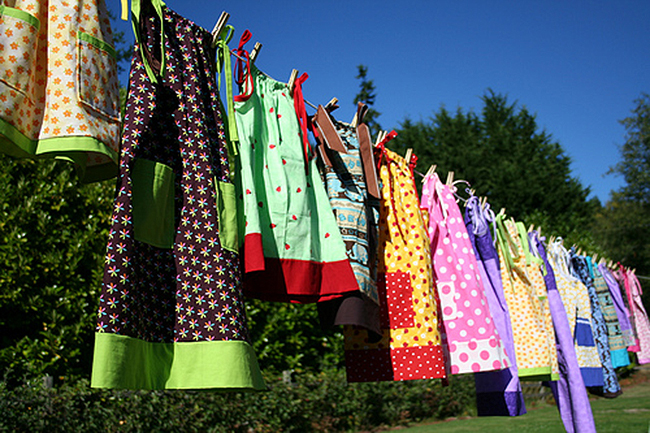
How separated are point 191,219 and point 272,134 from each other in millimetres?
646

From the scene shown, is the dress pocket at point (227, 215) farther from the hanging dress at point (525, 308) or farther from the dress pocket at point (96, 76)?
the hanging dress at point (525, 308)

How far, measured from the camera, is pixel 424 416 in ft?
28.8

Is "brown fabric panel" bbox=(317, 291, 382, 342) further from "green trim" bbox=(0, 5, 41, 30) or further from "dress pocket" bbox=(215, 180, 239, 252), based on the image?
"green trim" bbox=(0, 5, 41, 30)

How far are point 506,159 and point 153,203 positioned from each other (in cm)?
1701

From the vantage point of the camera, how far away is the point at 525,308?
341 centimetres

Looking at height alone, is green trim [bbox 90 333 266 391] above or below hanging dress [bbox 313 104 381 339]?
below

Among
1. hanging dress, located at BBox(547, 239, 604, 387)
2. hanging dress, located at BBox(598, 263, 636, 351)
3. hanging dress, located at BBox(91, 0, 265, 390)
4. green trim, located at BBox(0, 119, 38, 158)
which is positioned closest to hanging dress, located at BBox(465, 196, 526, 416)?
hanging dress, located at BBox(547, 239, 604, 387)

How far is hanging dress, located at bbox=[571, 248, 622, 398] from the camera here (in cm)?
464

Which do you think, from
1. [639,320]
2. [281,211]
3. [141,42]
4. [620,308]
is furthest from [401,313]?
[639,320]

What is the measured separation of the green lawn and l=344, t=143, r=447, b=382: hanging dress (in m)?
4.45

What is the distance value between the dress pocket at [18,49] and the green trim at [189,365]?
2.27 feet

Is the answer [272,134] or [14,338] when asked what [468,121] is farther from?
[272,134]

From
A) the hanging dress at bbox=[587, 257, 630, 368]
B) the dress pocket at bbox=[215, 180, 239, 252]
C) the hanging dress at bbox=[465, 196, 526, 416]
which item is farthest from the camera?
the hanging dress at bbox=[587, 257, 630, 368]

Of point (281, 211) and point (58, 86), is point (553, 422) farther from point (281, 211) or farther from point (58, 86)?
point (58, 86)
